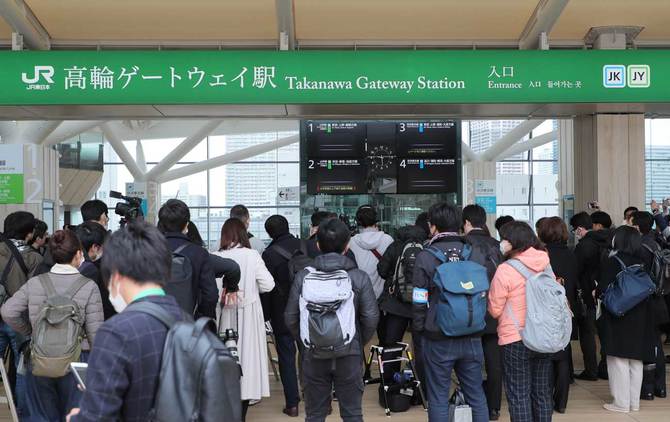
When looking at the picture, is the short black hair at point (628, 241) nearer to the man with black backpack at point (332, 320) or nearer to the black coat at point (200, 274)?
the man with black backpack at point (332, 320)

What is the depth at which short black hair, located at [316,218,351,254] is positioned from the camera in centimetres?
377

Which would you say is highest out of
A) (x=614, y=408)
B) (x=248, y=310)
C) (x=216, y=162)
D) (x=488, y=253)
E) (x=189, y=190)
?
(x=216, y=162)

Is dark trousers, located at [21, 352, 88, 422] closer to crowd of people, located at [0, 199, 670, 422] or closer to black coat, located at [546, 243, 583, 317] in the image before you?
crowd of people, located at [0, 199, 670, 422]

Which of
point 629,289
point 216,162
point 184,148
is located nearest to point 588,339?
point 629,289

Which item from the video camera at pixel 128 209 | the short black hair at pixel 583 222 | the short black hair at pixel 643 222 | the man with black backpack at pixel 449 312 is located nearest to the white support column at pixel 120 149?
the video camera at pixel 128 209

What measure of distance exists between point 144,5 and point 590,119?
4813 mm

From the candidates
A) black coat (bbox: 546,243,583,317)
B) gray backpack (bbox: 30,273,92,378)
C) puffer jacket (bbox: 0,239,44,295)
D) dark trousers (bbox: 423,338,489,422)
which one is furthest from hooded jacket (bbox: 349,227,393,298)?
gray backpack (bbox: 30,273,92,378)

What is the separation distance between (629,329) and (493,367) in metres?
1.12

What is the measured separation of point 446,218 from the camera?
4082 millimetres

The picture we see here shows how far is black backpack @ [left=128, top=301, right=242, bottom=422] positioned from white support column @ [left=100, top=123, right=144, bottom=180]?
13.0 meters

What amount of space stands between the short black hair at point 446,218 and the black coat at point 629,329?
191cm

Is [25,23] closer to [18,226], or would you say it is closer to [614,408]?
[18,226]

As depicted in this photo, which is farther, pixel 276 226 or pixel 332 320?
pixel 276 226

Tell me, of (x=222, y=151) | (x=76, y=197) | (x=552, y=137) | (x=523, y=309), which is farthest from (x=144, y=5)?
(x=222, y=151)
